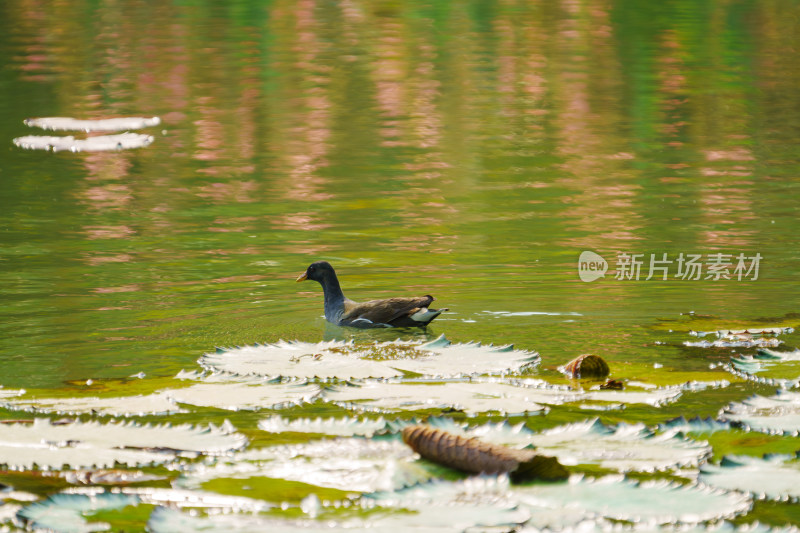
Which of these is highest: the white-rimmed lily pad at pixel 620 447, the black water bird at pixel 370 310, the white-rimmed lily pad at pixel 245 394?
the white-rimmed lily pad at pixel 620 447

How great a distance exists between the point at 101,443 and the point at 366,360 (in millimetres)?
1559

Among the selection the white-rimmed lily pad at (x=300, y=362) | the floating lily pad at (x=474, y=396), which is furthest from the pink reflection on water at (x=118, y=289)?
the floating lily pad at (x=474, y=396)

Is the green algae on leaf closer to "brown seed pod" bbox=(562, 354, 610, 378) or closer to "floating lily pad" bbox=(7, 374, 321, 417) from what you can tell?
"floating lily pad" bbox=(7, 374, 321, 417)

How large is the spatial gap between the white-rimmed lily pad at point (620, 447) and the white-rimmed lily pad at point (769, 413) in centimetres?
33

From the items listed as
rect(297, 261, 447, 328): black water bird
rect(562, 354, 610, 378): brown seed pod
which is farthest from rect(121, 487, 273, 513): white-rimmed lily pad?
rect(297, 261, 447, 328): black water bird

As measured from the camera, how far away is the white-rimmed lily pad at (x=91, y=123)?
43.3 ft

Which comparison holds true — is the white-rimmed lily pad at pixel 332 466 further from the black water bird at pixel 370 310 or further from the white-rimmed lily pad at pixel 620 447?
the black water bird at pixel 370 310

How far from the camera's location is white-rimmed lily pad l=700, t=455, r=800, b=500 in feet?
10.3

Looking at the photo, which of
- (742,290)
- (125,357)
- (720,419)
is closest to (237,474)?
(720,419)

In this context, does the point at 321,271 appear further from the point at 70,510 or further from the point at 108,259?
the point at 70,510

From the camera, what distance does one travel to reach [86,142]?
12531 millimetres

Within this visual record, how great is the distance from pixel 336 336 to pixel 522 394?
1.96 m

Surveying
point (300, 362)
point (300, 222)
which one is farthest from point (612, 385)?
point (300, 222)

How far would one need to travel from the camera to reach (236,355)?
506 cm
